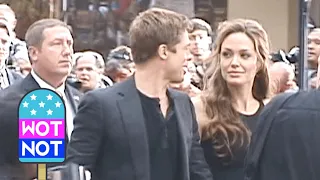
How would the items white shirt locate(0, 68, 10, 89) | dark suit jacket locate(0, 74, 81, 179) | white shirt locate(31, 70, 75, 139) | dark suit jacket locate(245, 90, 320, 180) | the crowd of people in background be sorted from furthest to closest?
white shirt locate(0, 68, 10, 89) → white shirt locate(31, 70, 75, 139) → dark suit jacket locate(0, 74, 81, 179) → the crowd of people in background → dark suit jacket locate(245, 90, 320, 180)

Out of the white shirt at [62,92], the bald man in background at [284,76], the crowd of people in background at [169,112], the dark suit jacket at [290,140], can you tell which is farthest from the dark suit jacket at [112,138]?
the bald man in background at [284,76]

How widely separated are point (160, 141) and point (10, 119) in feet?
3.06

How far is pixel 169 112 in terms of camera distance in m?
4.93

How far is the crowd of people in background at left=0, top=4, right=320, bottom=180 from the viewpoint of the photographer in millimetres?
4438

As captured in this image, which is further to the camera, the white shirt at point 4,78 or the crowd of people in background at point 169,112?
the white shirt at point 4,78

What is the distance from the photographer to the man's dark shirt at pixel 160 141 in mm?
4820

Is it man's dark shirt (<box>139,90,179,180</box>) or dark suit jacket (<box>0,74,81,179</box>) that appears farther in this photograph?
dark suit jacket (<box>0,74,81,179</box>)

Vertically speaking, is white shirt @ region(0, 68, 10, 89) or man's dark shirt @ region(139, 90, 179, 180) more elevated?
white shirt @ region(0, 68, 10, 89)

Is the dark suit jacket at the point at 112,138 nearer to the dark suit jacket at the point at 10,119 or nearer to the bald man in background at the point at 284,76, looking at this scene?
Result: the dark suit jacket at the point at 10,119

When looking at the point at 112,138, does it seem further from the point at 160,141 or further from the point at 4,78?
the point at 4,78

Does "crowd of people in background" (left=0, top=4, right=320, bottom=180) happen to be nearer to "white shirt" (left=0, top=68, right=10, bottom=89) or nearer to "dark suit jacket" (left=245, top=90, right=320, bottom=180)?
"dark suit jacket" (left=245, top=90, right=320, bottom=180)

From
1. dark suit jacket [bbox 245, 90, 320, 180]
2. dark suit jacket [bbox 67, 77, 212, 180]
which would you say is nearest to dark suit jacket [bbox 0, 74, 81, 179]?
dark suit jacket [bbox 67, 77, 212, 180]

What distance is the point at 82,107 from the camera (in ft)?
15.7

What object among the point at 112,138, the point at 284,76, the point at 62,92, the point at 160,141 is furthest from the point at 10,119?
the point at 284,76
